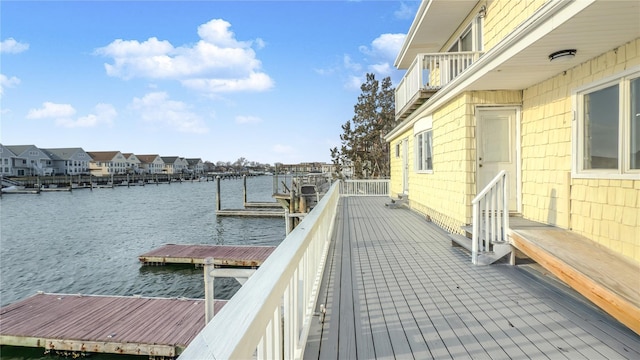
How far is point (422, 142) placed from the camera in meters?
9.12

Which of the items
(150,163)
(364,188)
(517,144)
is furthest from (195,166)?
(517,144)

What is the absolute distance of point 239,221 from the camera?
23781mm

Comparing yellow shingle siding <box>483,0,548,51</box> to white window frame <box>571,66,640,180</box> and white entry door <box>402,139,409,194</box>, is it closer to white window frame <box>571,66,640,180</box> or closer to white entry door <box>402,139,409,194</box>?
white window frame <box>571,66,640,180</box>

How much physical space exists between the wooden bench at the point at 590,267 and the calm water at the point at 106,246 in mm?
8721

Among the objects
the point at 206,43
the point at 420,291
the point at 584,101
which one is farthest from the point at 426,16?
the point at 206,43

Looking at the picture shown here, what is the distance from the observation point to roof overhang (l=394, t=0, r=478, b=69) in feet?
28.8

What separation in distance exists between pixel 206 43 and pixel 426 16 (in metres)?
16.5

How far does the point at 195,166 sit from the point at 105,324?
130 metres

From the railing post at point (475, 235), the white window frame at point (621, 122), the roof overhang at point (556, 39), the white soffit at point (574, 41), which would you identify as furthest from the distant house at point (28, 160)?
the white window frame at point (621, 122)

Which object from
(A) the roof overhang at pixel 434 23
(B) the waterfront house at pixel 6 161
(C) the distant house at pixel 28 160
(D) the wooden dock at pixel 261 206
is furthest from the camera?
(C) the distant house at pixel 28 160

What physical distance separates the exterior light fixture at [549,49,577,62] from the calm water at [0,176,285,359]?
9.77 metres

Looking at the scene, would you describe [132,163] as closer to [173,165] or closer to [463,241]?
[173,165]

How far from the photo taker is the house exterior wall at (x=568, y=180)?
137 inches

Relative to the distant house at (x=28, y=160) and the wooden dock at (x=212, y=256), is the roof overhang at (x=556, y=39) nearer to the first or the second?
the wooden dock at (x=212, y=256)
